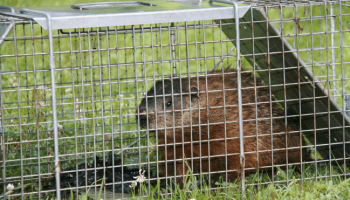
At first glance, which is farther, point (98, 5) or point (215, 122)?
point (215, 122)

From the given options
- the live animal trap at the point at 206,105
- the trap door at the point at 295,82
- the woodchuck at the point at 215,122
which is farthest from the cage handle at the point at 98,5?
the trap door at the point at 295,82

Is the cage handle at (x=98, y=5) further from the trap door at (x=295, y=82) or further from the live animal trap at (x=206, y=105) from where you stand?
the trap door at (x=295, y=82)

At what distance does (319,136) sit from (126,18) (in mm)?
2371

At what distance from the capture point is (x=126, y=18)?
114 inches

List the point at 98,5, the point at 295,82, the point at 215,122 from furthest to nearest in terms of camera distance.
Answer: the point at 295,82
the point at 215,122
the point at 98,5

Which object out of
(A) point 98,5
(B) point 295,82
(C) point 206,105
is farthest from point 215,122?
(A) point 98,5

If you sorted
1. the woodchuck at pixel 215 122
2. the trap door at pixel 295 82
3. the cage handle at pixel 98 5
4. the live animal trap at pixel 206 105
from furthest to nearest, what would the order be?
the woodchuck at pixel 215 122 < the trap door at pixel 295 82 < the cage handle at pixel 98 5 < the live animal trap at pixel 206 105

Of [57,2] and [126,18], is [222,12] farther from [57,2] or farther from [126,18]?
[57,2]

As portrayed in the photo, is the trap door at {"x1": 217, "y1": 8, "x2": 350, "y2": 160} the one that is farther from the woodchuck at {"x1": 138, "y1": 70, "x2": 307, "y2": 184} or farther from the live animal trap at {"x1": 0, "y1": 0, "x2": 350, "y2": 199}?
the woodchuck at {"x1": 138, "y1": 70, "x2": 307, "y2": 184}

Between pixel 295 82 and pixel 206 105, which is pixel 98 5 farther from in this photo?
pixel 295 82

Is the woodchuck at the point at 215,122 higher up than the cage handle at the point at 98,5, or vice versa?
the cage handle at the point at 98,5

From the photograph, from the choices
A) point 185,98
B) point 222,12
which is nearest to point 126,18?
point 222,12

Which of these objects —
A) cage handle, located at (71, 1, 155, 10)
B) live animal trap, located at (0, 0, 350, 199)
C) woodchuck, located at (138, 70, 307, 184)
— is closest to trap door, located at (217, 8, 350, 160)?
live animal trap, located at (0, 0, 350, 199)

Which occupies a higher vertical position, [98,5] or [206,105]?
[98,5]
